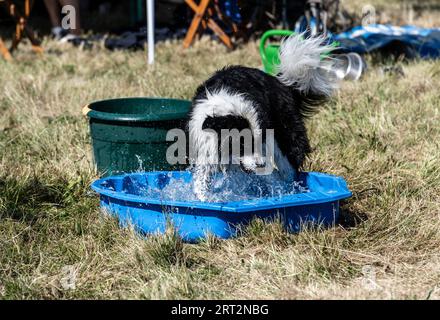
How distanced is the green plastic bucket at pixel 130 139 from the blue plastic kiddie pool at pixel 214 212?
0.65m

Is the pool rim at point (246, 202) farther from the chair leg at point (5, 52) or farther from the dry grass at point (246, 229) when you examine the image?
the chair leg at point (5, 52)

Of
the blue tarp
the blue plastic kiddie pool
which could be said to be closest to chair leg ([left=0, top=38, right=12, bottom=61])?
the blue tarp

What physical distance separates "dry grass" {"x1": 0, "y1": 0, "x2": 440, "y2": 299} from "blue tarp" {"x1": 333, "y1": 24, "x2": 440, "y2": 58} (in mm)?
1465

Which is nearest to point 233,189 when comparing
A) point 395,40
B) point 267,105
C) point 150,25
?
point 267,105

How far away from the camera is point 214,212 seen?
3.54 meters

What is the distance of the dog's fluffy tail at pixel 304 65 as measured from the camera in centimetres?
461

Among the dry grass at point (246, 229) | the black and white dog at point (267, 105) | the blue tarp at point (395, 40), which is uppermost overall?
the blue tarp at point (395, 40)

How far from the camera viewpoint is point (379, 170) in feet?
15.4

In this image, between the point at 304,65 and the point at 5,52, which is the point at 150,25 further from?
the point at 304,65

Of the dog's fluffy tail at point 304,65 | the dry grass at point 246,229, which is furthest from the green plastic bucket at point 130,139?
the dog's fluffy tail at point 304,65

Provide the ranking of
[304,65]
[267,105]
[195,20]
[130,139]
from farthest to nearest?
[195,20]
[304,65]
[130,139]
[267,105]

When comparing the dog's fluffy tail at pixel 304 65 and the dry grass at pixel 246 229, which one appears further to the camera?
the dog's fluffy tail at pixel 304 65

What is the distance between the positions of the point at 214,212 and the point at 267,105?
899 millimetres
